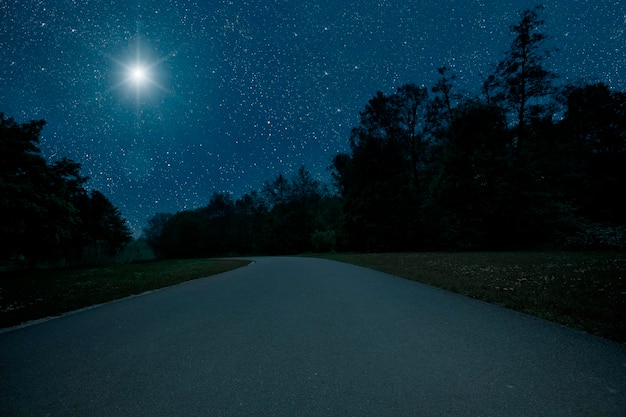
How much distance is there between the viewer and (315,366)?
10.6ft

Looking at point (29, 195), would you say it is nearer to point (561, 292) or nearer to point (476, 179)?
point (561, 292)

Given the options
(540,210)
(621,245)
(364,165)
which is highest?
(364,165)

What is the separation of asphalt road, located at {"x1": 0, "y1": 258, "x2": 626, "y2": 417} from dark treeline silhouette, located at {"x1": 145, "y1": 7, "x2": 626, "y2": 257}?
2022cm

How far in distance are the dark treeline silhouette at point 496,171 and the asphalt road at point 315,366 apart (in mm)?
20220

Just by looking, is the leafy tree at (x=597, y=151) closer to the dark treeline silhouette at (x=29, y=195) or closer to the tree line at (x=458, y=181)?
the tree line at (x=458, y=181)

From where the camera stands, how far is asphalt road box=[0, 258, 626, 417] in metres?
2.42

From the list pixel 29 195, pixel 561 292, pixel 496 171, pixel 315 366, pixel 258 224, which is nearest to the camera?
pixel 315 366

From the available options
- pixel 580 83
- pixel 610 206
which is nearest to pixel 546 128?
pixel 580 83

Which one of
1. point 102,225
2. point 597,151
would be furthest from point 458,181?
point 102,225

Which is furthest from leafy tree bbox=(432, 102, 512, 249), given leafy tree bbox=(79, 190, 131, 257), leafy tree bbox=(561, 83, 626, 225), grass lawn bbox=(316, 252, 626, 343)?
leafy tree bbox=(79, 190, 131, 257)

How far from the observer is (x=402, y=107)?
3544cm

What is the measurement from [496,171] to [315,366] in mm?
25660

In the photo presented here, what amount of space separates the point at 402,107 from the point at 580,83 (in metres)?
17.1

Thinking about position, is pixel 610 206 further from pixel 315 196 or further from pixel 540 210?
pixel 315 196
